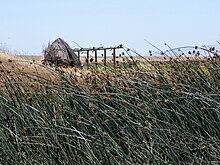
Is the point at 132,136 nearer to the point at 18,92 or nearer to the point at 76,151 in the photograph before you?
the point at 76,151

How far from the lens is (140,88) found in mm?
5305

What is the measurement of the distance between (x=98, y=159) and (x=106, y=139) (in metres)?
0.20

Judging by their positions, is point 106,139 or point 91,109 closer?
point 106,139

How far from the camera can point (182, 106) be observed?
5.02 metres

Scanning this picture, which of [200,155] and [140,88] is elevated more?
[140,88]

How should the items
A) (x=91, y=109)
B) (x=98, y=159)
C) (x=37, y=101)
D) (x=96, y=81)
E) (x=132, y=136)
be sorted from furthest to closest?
(x=96, y=81) < (x=37, y=101) < (x=91, y=109) < (x=132, y=136) < (x=98, y=159)

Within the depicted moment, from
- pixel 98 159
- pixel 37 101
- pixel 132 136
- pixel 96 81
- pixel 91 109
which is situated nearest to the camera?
pixel 98 159

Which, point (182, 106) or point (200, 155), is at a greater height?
point (182, 106)

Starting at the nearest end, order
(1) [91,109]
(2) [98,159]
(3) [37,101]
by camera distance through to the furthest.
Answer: (2) [98,159] → (1) [91,109] → (3) [37,101]

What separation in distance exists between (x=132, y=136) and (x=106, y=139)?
265 mm

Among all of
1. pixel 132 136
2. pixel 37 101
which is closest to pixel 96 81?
pixel 37 101

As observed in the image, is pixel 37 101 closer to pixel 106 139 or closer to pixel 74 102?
pixel 74 102

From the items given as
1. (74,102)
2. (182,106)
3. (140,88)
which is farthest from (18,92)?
(182,106)

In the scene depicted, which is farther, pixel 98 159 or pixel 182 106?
pixel 182 106
